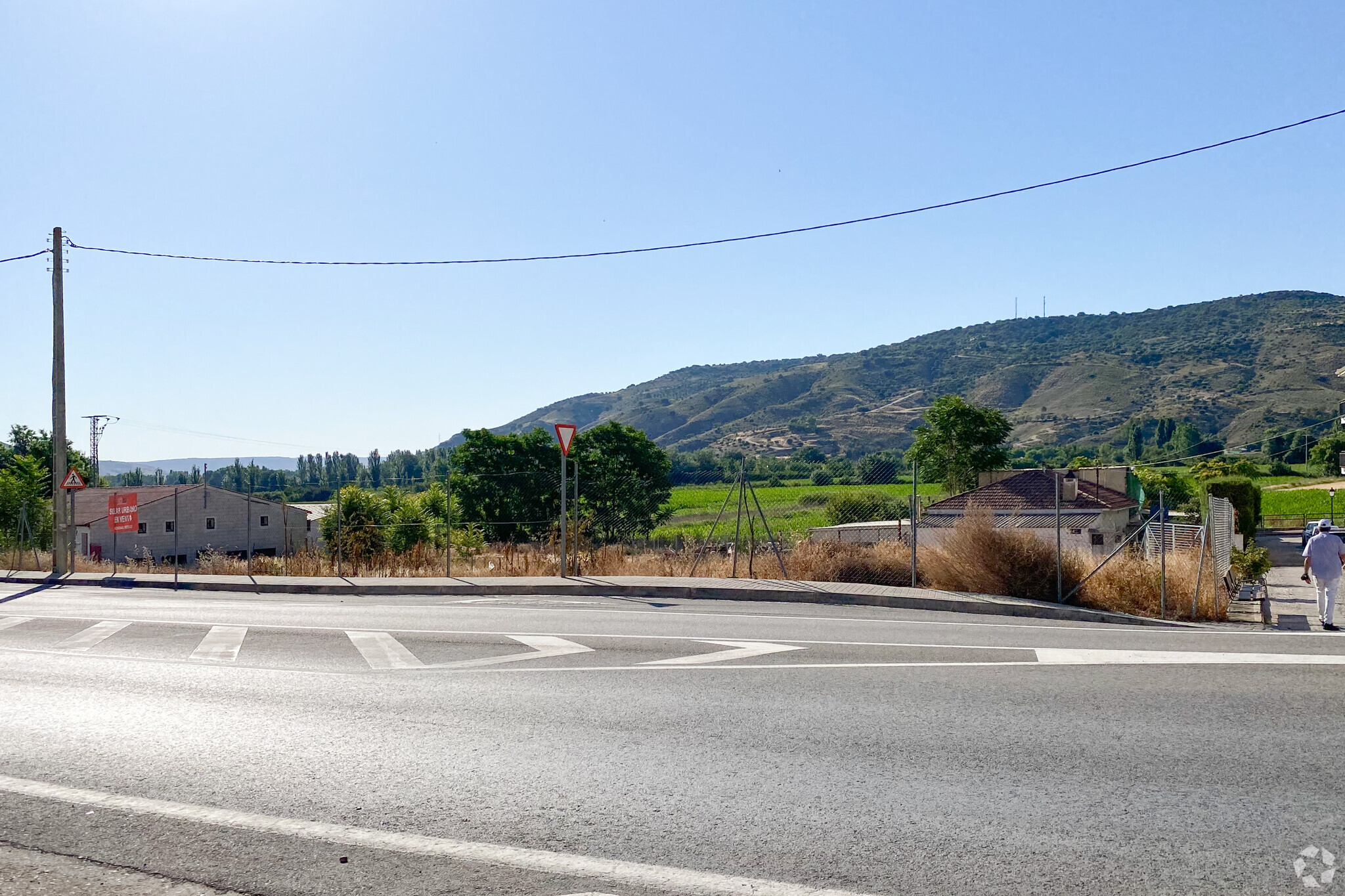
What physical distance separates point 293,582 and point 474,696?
13.8 m

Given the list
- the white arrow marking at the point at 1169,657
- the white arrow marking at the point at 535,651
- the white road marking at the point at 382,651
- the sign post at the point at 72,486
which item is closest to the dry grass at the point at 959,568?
the white arrow marking at the point at 1169,657

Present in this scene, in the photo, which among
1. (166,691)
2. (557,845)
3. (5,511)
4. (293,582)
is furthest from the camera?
(5,511)

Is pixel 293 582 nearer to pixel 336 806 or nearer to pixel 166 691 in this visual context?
pixel 166 691

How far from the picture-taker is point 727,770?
571cm

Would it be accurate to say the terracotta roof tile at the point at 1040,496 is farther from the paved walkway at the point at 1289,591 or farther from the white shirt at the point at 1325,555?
the white shirt at the point at 1325,555

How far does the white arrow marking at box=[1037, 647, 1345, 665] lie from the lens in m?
9.09

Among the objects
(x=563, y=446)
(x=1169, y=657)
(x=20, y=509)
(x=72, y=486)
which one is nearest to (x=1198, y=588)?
(x=1169, y=657)

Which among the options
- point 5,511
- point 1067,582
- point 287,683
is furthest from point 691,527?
point 5,511

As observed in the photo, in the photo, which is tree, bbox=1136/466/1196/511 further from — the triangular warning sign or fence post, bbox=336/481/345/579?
the triangular warning sign

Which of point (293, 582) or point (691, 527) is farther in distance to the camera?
point (691, 527)

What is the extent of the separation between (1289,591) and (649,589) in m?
18.6

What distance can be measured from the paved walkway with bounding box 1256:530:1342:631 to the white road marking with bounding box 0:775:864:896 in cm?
1096

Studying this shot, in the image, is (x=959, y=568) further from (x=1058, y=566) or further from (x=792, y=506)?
(x=792, y=506)

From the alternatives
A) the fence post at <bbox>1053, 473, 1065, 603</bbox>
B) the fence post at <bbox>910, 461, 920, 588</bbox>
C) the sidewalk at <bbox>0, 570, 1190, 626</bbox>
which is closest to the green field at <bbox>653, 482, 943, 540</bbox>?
the sidewalk at <bbox>0, 570, 1190, 626</bbox>
